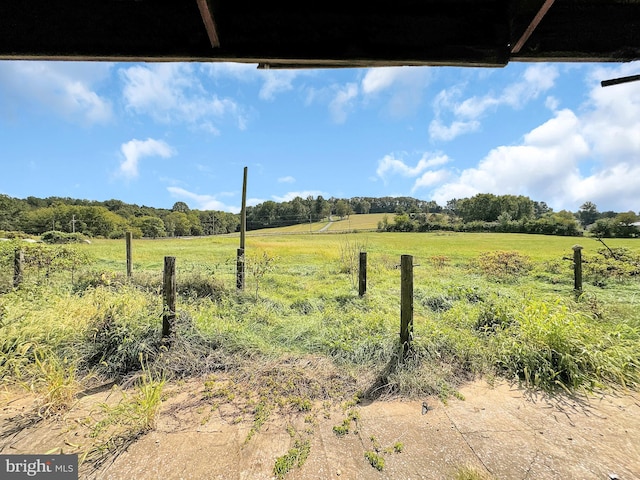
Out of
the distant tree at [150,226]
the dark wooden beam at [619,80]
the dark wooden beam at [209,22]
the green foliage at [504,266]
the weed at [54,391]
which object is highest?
the distant tree at [150,226]

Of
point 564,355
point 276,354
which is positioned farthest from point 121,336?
point 564,355

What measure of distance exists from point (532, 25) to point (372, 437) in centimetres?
263

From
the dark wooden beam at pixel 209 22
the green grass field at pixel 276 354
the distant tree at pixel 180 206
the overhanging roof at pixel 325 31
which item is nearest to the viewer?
the dark wooden beam at pixel 209 22

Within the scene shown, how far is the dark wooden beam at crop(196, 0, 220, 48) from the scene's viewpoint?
48.7 inches

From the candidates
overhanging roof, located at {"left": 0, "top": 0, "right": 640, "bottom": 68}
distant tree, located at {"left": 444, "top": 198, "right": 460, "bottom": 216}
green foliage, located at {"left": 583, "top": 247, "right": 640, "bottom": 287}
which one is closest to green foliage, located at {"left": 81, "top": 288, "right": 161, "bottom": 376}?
overhanging roof, located at {"left": 0, "top": 0, "right": 640, "bottom": 68}

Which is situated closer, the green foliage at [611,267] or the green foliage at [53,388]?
the green foliage at [53,388]

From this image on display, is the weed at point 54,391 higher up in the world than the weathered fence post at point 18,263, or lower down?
lower down

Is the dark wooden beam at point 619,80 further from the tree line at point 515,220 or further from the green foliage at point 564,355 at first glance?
the tree line at point 515,220

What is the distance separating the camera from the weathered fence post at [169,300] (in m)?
3.34

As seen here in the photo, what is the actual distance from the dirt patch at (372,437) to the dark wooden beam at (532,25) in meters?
2.45

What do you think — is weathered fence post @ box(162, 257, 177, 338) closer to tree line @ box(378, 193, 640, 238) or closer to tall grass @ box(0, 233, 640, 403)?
tall grass @ box(0, 233, 640, 403)

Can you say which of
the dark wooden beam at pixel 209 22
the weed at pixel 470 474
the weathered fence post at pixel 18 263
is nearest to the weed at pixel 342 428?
the weed at pixel 470 474

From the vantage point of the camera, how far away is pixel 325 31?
1.50 m

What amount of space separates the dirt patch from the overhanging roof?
7.91 ft
